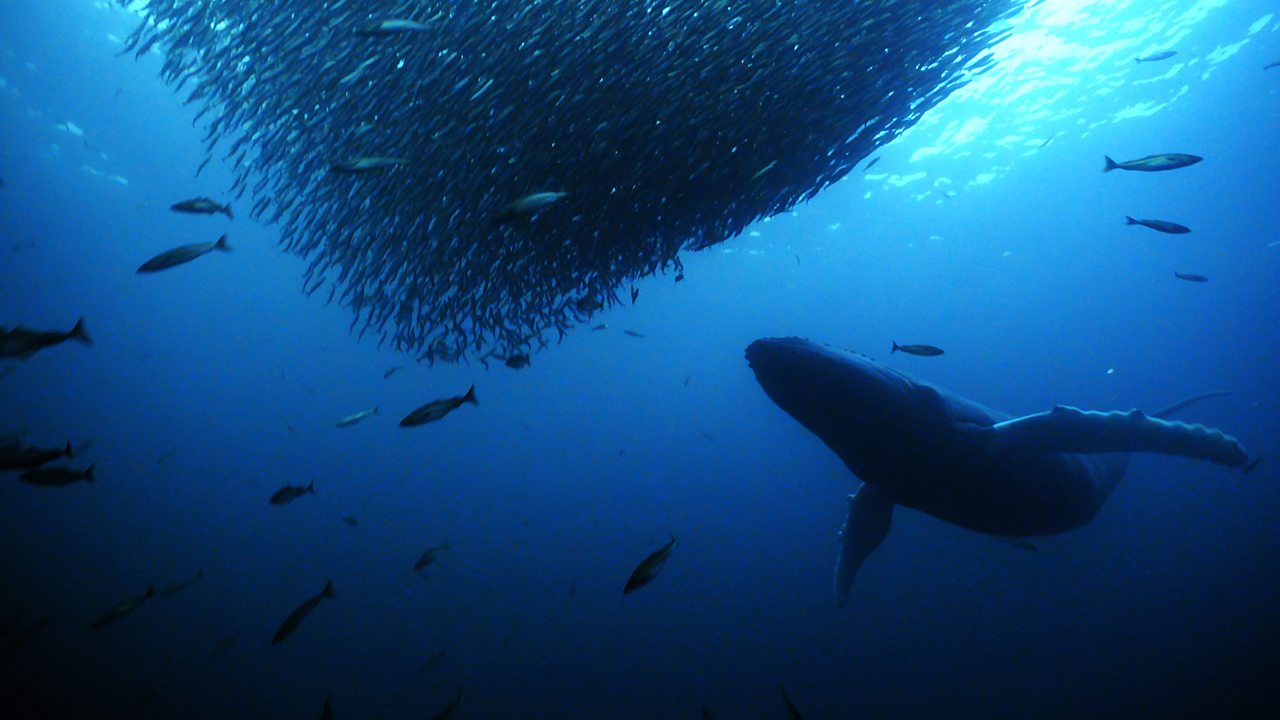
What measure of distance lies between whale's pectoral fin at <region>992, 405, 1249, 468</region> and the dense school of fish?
3760 millimetres

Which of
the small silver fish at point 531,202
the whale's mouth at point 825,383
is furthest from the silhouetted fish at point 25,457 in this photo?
the whale's mouth at point 825,383

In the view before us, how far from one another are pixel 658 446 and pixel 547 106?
38.4m

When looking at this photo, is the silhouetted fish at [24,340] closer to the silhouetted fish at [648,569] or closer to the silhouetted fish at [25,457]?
the silhouetted fish at [25,457]

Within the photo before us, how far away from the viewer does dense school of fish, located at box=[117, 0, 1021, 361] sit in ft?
19.6

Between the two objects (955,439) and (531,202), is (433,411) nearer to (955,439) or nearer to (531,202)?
(531,202)

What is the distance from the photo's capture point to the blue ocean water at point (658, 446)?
18391 millimetres

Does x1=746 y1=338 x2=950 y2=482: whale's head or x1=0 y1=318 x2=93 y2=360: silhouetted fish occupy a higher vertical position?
x1=0 y1=318 x2=93 y2=360: silhouetted fish

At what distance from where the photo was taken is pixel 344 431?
36.8m

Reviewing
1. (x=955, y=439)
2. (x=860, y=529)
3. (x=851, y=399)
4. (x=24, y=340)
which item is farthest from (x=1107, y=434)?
(x=24, y=340)

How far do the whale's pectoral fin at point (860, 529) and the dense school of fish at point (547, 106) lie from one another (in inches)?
147

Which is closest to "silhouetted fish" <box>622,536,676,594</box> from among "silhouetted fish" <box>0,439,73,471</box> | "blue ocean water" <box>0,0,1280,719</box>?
"silhouetted fish" <box>0,439,73,471</box>

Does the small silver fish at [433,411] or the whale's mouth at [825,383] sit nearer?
the whale's mouth at [825,383]

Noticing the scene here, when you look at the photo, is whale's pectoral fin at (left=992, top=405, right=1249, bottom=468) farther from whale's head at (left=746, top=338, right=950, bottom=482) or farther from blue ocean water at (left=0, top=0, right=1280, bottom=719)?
blue ocean water at (left=0, top=0, right=1280, bottom=719)

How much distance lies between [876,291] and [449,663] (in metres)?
26.9
